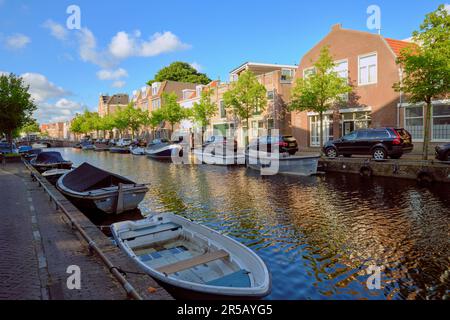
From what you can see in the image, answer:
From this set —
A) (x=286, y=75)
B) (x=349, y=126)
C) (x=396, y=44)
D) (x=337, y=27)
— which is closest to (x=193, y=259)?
(x=349, y=126)

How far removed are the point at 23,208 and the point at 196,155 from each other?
69.4 feet

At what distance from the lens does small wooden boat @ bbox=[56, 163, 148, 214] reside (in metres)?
11.8

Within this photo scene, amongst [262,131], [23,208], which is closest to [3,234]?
[23,208]

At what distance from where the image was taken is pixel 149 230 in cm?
786

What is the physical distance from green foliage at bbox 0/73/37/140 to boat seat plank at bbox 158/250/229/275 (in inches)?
1247

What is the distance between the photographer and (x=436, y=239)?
28.6ft

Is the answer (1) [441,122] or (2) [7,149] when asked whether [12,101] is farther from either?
(1) [441,122]

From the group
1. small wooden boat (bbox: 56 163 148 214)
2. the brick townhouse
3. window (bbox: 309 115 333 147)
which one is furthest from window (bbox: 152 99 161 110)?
small wooden boat (bbox: 56 163 148 214)

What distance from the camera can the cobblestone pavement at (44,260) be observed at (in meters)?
4.80

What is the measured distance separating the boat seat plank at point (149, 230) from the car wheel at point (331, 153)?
1695cm

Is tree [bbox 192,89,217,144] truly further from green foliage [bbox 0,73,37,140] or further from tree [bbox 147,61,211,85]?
tree [bbox 147,61,211,85]
